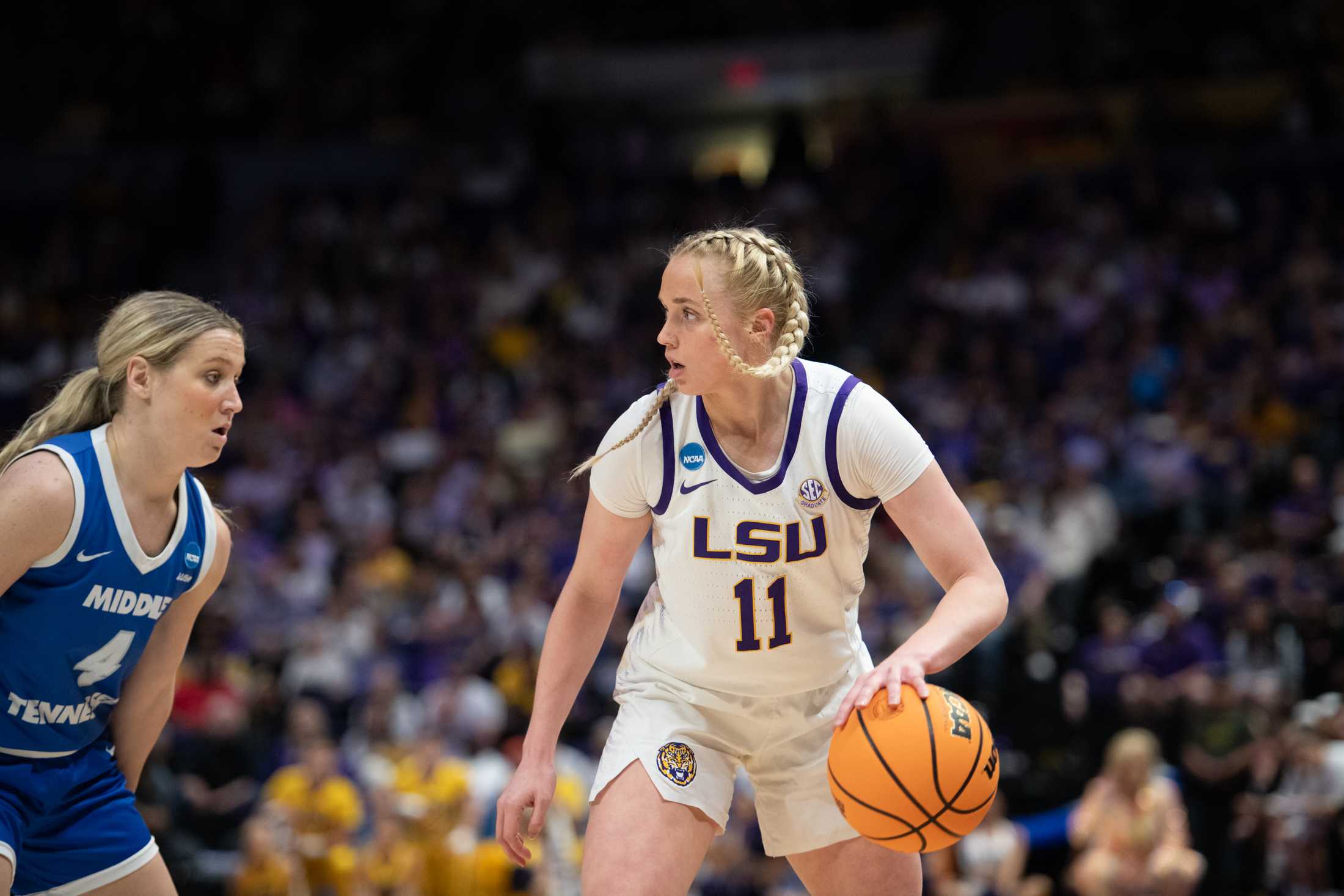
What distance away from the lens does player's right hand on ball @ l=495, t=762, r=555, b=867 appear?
3.19 metres

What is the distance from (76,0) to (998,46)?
11.7 meters

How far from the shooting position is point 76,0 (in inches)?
702

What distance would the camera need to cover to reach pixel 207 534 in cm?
347

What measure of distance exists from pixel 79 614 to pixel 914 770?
1922 millimetres

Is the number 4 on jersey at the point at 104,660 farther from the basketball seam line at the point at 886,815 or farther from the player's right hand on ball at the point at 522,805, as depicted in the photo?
the basketball seam line at the point at 886,815

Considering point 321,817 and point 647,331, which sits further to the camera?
point 647,331

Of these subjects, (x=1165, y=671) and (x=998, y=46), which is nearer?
(x=1165, y=671)

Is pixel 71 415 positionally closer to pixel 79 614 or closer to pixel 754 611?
pixel 79 614

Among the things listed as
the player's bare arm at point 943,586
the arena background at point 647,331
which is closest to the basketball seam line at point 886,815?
the player's bare arm at point 943,586

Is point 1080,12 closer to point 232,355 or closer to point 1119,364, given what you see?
point 1119,364

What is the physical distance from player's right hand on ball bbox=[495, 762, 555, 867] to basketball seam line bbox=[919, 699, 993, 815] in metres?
0.89

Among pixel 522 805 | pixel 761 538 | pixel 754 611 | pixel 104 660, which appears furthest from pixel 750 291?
pixel 104 660

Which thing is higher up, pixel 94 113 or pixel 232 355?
pixel 94 113

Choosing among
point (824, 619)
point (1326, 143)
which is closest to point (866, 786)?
point (824, 619)
